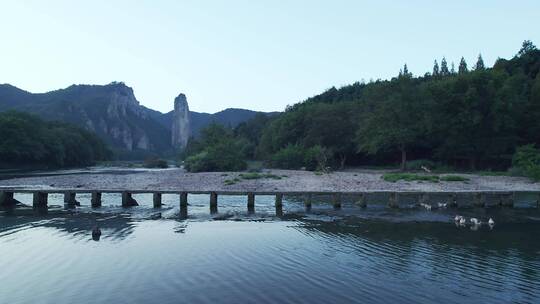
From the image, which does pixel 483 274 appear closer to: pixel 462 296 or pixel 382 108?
pixel 462 296

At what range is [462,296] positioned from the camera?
13031 millimetres

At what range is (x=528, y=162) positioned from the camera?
55.7m

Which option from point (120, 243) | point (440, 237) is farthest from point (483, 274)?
point (120, 243)

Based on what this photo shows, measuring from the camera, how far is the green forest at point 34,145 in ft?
335

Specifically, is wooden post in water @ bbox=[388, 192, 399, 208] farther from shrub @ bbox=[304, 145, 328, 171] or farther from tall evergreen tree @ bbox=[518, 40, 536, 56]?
tall evergreen tree @ bbox=[518, 40, 536, 56]

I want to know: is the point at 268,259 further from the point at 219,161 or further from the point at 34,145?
the point at 34,145

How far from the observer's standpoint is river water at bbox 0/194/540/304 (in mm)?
13320

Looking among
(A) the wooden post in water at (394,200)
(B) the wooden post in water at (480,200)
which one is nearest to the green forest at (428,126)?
(B) the wooden post in water at (480,200)

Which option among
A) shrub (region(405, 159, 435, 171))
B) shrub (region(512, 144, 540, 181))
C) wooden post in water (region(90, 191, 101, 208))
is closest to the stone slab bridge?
wooden post in water (region(90, 191, 101, 208))

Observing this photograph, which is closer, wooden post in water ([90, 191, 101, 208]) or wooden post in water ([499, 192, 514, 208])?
wooden post in water ([90, 191, 101, 208])

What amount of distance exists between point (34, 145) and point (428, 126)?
3618 inches

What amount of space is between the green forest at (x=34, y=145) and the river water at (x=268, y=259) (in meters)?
83.3

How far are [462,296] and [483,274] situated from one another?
118 inches

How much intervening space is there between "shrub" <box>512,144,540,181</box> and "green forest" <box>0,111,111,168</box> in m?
101
